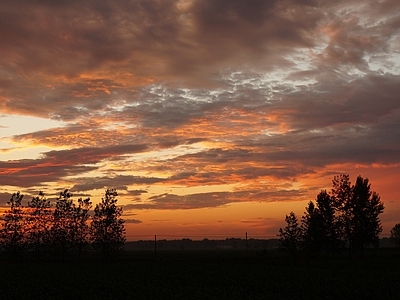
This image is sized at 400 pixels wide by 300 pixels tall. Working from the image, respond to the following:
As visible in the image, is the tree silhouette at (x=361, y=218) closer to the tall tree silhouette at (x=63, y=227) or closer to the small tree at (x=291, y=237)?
the small tree at (x=291, y=237)

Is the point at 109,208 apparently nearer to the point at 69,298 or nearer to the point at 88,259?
the point at 88,259

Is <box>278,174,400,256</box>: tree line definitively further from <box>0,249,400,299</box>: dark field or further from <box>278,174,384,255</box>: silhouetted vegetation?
<box>0,249,400,299</box>: dark field

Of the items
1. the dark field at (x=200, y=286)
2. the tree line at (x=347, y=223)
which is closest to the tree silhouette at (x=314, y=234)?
the tree line at (x=347, y=223)

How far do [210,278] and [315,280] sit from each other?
8532 mm

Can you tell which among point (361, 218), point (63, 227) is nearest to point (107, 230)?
point (63, 227)

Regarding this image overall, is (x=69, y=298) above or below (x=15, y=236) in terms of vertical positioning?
below

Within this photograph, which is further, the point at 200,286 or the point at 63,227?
the point at 63,227

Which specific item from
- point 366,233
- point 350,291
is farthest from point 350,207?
point 350,291

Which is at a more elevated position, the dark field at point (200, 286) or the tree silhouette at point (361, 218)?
the tree silhouette at point (361, 218)

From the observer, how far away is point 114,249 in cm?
6406

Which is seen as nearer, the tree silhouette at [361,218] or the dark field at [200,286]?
the dark field at [200,286]

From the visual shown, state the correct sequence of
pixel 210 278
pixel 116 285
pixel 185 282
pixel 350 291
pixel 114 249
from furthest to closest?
1. pixel 114 249
2. pixel 210 278
3. pixel 185 282
4. pixel 116 285
5. pixel 350 291

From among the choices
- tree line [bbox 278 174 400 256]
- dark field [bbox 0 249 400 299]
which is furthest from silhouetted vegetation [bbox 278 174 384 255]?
dark field [bbox 0 249 400 299]

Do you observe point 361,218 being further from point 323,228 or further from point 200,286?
point 200,286
